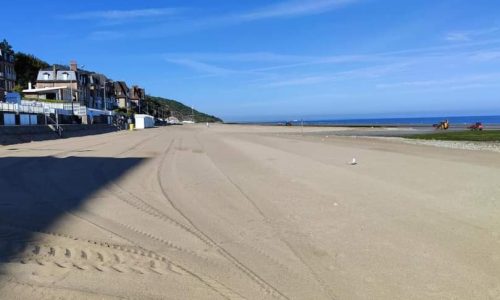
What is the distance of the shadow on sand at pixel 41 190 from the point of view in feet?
21.5

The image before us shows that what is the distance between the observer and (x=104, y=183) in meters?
11.5

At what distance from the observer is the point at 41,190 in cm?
1027

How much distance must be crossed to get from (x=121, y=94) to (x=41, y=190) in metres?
151

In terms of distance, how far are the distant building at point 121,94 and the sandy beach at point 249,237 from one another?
144474 millimetres

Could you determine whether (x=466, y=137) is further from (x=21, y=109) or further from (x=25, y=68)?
(x=25, y=68)

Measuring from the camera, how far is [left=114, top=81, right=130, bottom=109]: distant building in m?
152

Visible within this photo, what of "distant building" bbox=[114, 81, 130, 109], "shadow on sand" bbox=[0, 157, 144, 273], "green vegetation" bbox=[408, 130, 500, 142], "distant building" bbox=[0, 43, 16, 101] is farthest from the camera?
"distant building" bbox=[114, 81, 130, 109]

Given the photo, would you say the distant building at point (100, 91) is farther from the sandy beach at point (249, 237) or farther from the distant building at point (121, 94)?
the sandy beach at point (249, 237)

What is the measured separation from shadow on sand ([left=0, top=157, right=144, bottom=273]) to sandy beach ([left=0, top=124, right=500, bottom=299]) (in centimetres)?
3

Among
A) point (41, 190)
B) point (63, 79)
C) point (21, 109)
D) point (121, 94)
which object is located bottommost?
point (41, 190)

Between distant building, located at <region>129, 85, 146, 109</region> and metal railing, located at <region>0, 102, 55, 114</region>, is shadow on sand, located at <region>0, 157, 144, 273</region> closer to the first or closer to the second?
Result: metal railing, located at <region>0, 102, 55, 114</region>

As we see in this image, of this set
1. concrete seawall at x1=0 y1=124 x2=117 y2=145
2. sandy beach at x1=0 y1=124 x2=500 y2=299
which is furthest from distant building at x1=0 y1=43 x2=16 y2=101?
sandy beach at x1=0 y1=124 x2=500 y2=299

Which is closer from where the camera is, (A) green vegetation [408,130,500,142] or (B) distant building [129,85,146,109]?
(A) green vegetation [408,130,500,142]

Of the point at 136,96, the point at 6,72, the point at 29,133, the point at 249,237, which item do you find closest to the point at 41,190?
the point at 249,237
